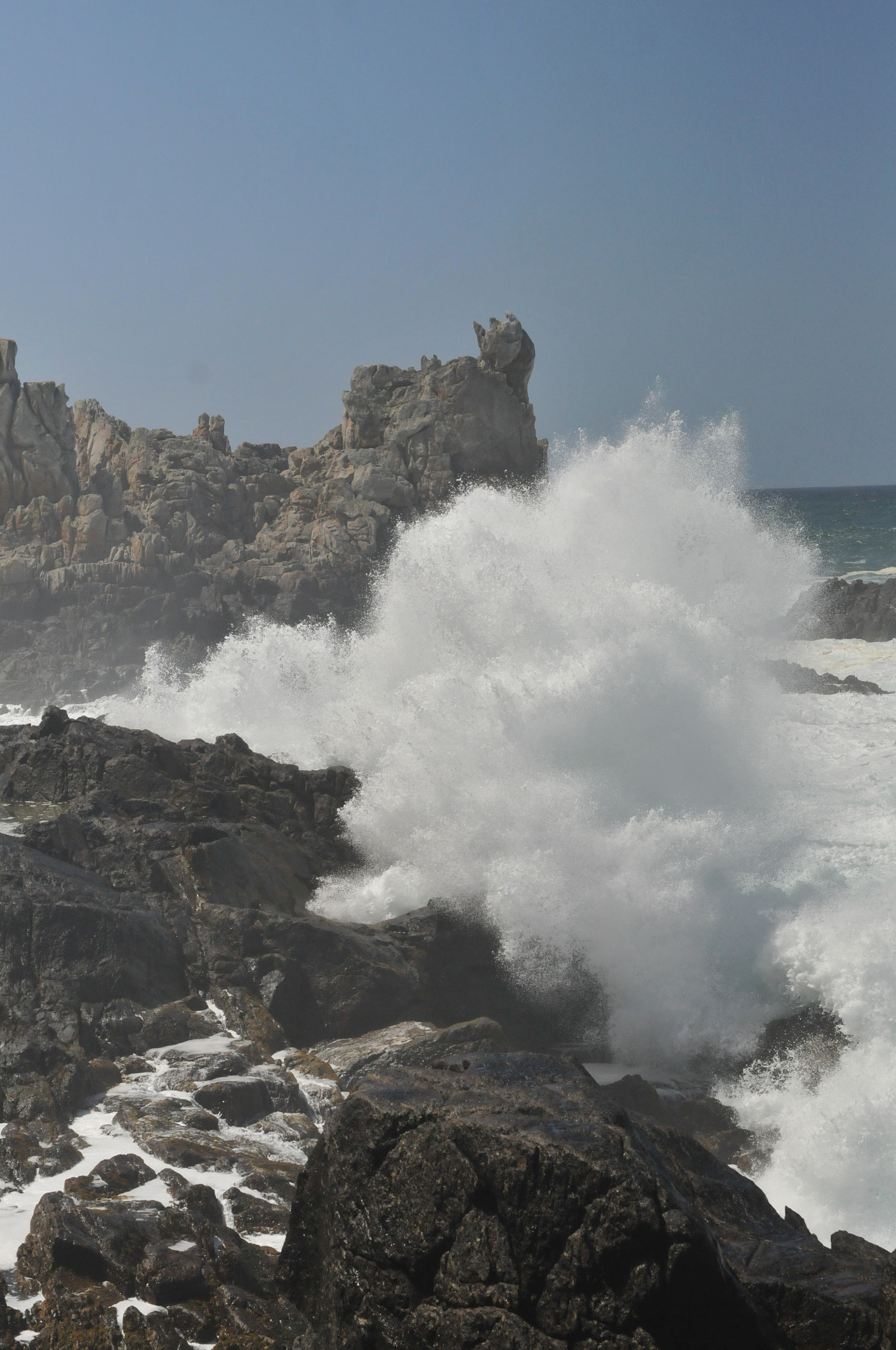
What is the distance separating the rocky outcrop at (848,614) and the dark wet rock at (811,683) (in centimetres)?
919

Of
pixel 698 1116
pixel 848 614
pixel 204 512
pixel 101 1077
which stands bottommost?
pixel 101 1077

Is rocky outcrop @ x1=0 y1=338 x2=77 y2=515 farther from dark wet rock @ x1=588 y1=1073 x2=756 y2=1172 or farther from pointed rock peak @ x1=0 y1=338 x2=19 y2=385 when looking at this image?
dark wet rock @ x1=588 y1=1073 x2=756 y2=1172

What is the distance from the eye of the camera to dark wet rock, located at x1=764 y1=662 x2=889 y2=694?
82.3ft

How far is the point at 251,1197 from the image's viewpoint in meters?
7.20

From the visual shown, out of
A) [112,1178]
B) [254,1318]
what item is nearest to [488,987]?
[112,1178]

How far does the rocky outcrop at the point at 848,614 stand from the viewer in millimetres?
34719

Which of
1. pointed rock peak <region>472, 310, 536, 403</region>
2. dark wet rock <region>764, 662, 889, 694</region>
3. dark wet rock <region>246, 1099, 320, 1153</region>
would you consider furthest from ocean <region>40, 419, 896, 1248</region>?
pointed rock peak <region>472, 310, 536, 403</region>

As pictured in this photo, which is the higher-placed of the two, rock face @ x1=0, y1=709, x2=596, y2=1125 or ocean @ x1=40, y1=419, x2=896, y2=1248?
ocean @ x1=40, y1=419, x2=896, y2=1248

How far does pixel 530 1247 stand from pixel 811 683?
22794 millimetres

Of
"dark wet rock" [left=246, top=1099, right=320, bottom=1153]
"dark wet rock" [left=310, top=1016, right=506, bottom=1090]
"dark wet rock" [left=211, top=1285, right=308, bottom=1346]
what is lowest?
"dark wet rock" [left=211, top=1285, right=308, bottom=1346]

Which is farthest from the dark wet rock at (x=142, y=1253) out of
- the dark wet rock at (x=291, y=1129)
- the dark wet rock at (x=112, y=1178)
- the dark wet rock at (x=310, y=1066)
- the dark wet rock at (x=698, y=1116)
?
the dark wet rock at (x=698, y=1116)

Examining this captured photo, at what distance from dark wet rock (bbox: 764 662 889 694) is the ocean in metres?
1.03

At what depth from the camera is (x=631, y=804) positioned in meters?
14.1

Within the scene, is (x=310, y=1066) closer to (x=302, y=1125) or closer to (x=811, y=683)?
(x=302, y=1125)
